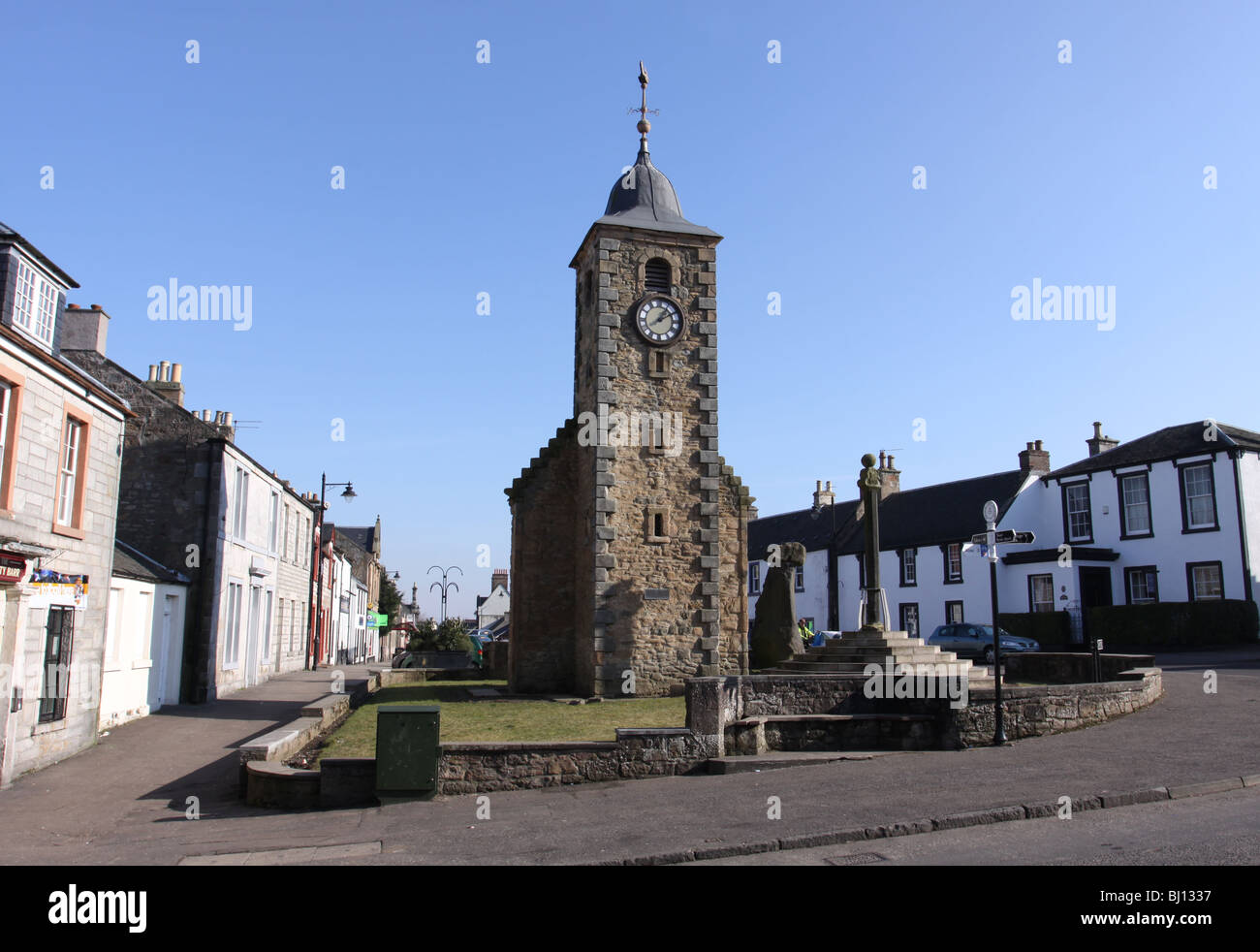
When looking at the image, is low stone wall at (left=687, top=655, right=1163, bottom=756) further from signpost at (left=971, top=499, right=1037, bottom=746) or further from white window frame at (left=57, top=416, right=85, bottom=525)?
white window frame at (left=57, top=416, right=85, bottom=525)

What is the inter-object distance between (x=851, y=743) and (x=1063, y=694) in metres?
3.47

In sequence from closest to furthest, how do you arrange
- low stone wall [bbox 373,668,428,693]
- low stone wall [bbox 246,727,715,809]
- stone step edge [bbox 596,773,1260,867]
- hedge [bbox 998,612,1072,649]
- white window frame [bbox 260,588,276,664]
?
stone step edge [bbox 596,773,1260,867]
low stone wall [bbox 246,727,715,809]
low stone wall [bbox 373,668,428,693]
white window frame [bbox 260,588,276,664]
hedge [bbox 998,612,1072,649]

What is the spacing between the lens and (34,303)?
14.0m

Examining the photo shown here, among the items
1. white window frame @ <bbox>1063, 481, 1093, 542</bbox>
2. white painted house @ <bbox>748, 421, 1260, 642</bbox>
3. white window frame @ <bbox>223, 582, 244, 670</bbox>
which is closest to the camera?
white window frame @ <bbox>223, 582, 244, 670</bbox>

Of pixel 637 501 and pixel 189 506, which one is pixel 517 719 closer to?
pixel 637 501

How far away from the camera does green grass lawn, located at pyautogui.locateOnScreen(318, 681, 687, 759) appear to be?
1401cm

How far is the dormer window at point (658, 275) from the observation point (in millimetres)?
23094

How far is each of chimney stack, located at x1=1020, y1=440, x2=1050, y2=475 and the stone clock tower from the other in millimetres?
20849

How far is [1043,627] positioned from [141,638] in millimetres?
29710

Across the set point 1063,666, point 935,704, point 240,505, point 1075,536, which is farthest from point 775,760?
point 1075,536

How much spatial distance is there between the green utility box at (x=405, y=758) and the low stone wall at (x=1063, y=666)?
15.0m

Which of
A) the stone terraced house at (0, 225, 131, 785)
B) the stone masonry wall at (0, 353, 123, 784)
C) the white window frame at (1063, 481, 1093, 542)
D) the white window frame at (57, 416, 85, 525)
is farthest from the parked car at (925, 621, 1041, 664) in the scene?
the white window frame at (57, 416, 85, 525)

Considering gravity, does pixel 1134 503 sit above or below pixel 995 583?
above

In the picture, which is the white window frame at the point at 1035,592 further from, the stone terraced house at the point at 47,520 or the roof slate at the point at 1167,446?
the stone terraced house at the point at 47,520
